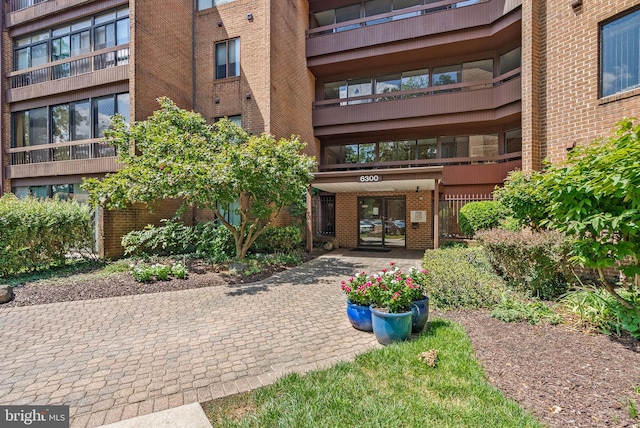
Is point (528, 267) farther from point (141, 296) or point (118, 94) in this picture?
point (118, 94)

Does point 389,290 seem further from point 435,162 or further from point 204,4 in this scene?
point 204,4

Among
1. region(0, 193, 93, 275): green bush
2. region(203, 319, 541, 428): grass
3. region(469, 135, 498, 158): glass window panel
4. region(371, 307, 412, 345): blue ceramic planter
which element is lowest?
region(203, 319, 541, 428): grass

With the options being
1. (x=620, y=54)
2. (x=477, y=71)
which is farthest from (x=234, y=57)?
(x=620, y=54)

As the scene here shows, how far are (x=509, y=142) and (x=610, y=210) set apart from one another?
1154cm

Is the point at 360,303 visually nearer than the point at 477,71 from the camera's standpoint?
Yes

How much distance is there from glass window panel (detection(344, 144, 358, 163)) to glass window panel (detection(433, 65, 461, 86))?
5026 mm

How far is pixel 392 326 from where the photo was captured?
407 centimetres

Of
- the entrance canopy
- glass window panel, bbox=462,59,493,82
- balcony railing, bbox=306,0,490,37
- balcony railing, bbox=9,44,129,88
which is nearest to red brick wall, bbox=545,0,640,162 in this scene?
the entrance canopy

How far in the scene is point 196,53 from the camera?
13.5 meters

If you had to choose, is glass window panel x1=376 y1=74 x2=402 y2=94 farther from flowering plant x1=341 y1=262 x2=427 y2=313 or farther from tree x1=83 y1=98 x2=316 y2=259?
flowering plant x1=341 y1=262 x2=427 y2=313

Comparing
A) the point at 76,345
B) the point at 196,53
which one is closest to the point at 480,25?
the point at 196,53

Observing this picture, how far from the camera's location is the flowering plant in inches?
166

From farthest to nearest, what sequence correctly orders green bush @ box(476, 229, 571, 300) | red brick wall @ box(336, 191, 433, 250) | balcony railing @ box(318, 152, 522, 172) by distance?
red brick wall @ box(336, 191, 433, 250)
balcony railing @ box(318, 152, 522, 172)
green bush @ box(476, 229, 571, 300)

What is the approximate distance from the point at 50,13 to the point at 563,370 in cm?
1988
